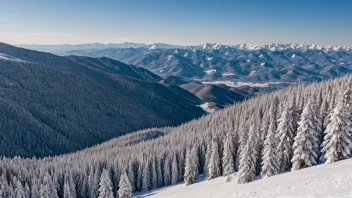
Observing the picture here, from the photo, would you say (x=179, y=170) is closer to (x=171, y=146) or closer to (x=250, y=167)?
(x=171, y=146)

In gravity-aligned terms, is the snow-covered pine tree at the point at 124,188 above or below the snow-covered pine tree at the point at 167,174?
above

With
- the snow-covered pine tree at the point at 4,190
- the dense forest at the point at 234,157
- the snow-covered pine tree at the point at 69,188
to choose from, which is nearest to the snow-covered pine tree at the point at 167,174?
the dense forest at the point at 234,157

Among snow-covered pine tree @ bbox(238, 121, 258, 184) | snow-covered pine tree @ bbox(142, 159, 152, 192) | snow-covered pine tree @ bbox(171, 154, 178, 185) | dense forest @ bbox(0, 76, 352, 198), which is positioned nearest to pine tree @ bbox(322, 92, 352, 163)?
dense forest @ bbox(0, 76, 352, 198)

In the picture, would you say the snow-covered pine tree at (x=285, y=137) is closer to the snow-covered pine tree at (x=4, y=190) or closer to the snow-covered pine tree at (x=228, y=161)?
the snow-covered pine tree at (x=228, y=161)

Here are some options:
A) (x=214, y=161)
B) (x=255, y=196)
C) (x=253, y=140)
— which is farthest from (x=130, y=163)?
(x=255, y=196)

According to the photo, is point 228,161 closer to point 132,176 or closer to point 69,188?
point 132,176

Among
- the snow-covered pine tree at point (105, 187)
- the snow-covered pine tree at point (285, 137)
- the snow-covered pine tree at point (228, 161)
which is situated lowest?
the snow-covered pine tree at point (105, 187)

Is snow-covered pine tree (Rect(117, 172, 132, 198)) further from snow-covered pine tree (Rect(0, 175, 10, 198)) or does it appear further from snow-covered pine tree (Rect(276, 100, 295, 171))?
snow-covered pine tree (Rect(276, 100, 295, 171))
